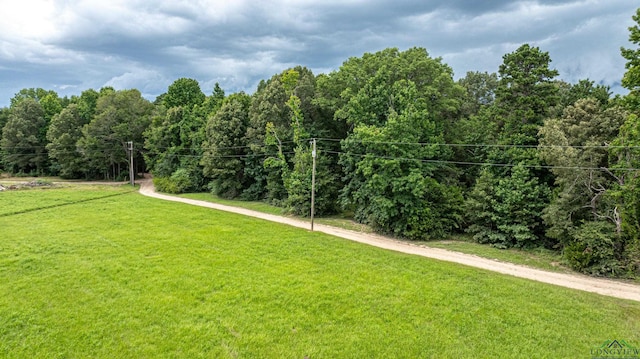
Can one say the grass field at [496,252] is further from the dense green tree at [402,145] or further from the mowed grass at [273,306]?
the mowed grass at [273,306]

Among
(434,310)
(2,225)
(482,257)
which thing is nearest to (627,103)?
(482,257)

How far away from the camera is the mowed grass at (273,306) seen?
8.76 meters

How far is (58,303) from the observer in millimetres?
10633

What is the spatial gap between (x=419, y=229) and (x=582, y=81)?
1865 cm

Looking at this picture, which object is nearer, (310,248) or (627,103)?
(627,103)

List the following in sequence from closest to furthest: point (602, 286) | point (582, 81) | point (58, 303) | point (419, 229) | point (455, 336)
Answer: point (455, 336) < point (58, 303) < point (602, 286) < point (419, 229) < point (582, 81)

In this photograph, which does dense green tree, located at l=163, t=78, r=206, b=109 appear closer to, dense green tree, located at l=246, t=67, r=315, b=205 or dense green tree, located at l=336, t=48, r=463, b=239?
dense green tree, located at l=246, t=67, r=315, b=205

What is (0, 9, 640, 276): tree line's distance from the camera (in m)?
15.3

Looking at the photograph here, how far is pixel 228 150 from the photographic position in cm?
3378

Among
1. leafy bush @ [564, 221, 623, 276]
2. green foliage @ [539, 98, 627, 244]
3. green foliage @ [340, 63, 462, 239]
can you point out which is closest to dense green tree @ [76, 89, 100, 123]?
green foliage @ [340, 63, 462, 239]

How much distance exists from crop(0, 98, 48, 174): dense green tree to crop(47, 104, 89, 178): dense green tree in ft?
17.9

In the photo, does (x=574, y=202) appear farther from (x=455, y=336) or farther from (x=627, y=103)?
(x=455, y=336)

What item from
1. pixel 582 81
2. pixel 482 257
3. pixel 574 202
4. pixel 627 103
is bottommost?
pixel 482 257

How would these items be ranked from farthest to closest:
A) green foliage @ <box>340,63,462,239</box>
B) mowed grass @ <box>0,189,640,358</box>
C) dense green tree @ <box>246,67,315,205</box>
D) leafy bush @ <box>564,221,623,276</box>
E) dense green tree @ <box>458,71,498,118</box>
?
dense green tree @ <box>458,71,498,118</box>
dense green tree @ <box>246,67,315,205</box>
green foliage @ <box>340,63,462,239</box>
leafy bush @ <box>564,221,623,276</box>
mowed grass @ <box>0,189,640,358</box>
